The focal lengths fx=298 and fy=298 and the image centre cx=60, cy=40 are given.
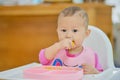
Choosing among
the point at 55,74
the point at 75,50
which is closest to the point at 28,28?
the point at 75,50

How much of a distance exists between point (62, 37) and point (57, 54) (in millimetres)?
76

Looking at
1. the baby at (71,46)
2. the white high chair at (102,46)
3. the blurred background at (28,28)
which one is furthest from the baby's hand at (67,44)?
the blurred background at (28,28)

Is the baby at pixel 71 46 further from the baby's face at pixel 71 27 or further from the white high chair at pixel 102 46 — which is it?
the white high chair at pixel 102 46

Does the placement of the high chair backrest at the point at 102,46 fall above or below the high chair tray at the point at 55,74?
above

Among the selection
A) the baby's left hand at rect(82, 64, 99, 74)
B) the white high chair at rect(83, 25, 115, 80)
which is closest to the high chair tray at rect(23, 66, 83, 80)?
the baby's left hand at rect(82, 64, 99, 74)

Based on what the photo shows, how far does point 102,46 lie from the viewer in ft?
3.85

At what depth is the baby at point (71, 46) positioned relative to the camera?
0.81m

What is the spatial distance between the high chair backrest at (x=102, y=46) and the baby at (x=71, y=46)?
0.25 m

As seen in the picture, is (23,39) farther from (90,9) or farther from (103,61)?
(103,61)

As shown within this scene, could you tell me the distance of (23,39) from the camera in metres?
2.17

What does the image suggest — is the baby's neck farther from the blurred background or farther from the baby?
the blurred background

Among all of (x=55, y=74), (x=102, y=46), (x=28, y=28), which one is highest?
(x=28, y=28)

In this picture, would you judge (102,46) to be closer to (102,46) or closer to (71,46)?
(102,46)

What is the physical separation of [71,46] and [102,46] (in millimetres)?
381
